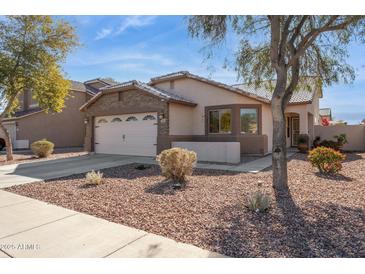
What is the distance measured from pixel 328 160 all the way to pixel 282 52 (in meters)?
4.40

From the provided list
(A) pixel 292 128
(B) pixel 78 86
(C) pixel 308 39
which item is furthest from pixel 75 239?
(B) pixel 78 86

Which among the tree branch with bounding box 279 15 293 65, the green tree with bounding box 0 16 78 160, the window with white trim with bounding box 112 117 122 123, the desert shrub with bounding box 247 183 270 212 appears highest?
the green tree with bounding box 0 16 78 160

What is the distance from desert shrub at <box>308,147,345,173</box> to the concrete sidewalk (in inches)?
280

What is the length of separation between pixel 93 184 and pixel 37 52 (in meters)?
10.9

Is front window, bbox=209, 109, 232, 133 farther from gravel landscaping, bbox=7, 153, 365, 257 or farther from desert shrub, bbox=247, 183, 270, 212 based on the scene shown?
desert shrub, bbox=247, 183, 270, 212

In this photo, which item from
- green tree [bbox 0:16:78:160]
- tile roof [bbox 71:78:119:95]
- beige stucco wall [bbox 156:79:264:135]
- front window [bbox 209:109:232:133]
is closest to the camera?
green tree [bbox 0:16:78:160]

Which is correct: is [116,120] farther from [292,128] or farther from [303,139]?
[292,128]

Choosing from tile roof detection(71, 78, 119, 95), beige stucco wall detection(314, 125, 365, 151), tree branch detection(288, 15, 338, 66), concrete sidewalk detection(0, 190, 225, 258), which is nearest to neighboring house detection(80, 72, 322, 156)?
beige stucco wall detection(314, 125, 365, 151)

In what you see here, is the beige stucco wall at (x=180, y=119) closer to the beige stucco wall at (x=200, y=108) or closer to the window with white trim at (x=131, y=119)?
the beige stucco wall at (x=200, y=108)

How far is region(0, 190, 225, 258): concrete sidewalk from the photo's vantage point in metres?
3.56

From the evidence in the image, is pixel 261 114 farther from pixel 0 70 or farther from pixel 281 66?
pixel 0 70

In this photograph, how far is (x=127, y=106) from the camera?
1523 cm
